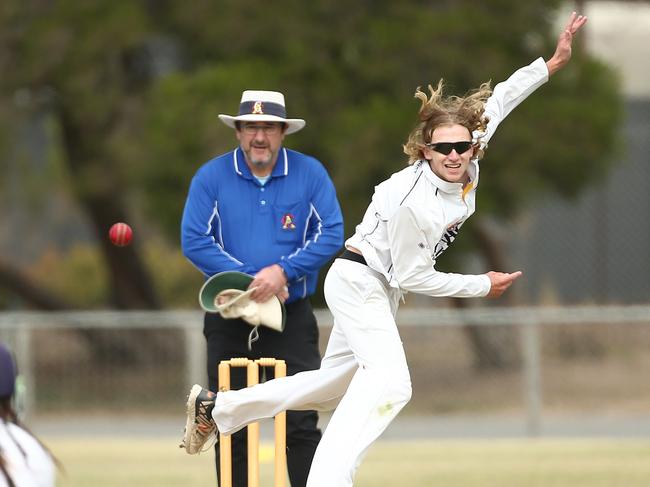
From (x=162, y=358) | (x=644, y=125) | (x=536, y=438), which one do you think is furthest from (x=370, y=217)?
(x=644, y=125)

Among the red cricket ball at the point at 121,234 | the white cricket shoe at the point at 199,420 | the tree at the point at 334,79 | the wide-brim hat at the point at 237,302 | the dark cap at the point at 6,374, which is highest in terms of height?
the tree at the point at 334,79

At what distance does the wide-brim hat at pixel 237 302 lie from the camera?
20.2 ft

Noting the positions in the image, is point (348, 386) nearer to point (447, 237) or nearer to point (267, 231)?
point (447, 237)

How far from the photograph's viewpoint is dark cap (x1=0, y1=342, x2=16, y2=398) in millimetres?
4016

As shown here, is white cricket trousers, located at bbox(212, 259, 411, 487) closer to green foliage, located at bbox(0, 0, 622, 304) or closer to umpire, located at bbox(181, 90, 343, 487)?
umpire, located at bbox(181, 90, 343, 487)

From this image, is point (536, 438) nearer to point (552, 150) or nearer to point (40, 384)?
point (552, 150)

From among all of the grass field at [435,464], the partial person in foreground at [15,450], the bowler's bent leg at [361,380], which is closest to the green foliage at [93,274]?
the grass field at [435,464]

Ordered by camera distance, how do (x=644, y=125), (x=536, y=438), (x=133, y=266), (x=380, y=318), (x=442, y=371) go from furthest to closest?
(x=644, y=125) < (x=133, y=266) < (x=442, y=371) < (x=536, y=438) < (x=380, y=318)

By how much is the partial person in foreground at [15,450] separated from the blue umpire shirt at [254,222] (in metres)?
2.29

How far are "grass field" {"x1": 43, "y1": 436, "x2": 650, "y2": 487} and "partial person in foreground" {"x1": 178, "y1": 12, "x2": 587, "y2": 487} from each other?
9.62 feet

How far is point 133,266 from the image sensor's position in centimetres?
1642

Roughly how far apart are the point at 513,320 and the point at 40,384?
4.46 m

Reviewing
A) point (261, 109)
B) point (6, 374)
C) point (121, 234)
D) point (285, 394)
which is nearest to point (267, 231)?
point (261, 109)

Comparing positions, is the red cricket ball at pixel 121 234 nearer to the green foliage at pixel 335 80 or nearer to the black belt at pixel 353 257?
the black belt at pixel 353 257
